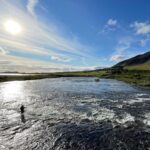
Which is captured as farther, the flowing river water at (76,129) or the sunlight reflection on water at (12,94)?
the sunlight reflection on water at (12,94)

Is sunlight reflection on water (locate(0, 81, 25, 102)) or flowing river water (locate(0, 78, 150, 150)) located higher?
sunlight reflection on water (locate(0, 81, 25, 102))

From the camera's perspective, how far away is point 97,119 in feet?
121

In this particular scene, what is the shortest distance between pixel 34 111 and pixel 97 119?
16.3 meters

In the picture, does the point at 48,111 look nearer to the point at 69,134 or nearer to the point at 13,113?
the point at 13,113

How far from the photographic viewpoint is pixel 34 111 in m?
43.5

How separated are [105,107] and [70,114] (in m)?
11.0

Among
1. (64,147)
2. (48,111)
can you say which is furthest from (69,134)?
(48,111)

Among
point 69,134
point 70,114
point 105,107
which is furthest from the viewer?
point 105,107

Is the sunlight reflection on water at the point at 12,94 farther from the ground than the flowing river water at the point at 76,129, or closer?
farther from the ground

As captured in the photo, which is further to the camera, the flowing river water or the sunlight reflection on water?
the sunlight reflection on water

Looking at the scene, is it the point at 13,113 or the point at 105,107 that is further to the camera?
the point at 105,107

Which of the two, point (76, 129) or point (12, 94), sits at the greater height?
point (12, 94)

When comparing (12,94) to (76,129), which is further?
(12,94)

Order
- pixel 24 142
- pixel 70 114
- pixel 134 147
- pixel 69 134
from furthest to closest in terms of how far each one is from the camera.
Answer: pixel 70 114 < pixel 69 134 < pixel 24 142 < pixel 134 147
